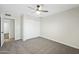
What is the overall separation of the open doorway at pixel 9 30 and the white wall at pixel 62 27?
2.49 ft

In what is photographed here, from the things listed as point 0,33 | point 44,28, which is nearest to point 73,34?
point 44,28

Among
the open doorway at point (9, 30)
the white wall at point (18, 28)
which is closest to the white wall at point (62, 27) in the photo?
the white wall at point (18, 28)

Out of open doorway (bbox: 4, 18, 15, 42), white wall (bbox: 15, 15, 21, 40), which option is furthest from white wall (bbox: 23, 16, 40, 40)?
open doorway (bbox: 4, 18, 15, 42)

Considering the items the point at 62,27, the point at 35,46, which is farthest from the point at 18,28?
the point at 62,27

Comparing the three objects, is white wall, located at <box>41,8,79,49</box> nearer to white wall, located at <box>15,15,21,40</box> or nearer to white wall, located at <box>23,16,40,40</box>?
white wall, located at <box>23,16,40,40</box>

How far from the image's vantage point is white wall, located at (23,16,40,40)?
1792 mm

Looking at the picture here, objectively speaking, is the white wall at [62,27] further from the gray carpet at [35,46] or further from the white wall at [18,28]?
the white wall at [18,28]

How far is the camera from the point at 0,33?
1.55 meters

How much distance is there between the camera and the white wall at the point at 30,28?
1792 mm

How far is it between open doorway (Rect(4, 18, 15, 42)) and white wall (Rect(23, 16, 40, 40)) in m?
0.30

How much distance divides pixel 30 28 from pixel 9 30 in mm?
541

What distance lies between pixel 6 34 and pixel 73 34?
1.90 m
